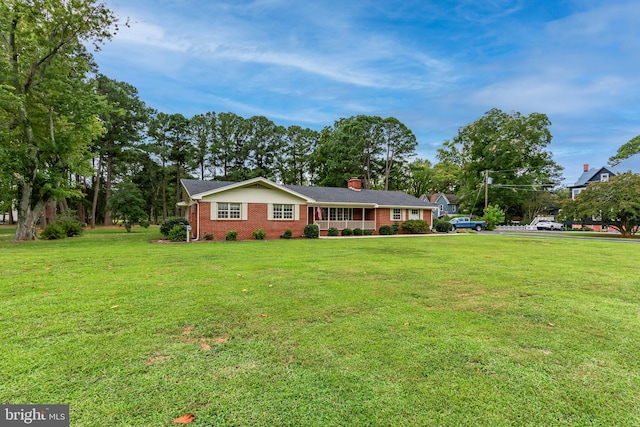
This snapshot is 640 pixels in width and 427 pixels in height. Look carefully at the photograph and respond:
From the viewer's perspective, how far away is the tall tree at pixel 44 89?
588 inches

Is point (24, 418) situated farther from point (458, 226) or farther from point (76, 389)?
point (458, 226)

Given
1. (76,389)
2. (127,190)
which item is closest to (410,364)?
(76,389)

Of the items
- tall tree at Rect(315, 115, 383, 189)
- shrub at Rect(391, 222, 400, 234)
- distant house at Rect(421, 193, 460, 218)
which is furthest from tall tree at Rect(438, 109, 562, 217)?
shrub at Rect(391, 222, 400, 234)

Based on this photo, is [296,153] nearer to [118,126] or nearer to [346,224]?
[118,126]

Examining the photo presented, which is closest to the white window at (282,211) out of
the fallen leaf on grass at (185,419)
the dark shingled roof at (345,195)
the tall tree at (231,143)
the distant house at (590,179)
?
the dark shingled roof at (345,195)

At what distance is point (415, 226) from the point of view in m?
24.9

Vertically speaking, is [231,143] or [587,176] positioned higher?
[231,143]

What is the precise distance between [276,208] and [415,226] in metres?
12.3

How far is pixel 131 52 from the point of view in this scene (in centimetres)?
1517

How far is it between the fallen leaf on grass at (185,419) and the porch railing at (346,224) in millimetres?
20049

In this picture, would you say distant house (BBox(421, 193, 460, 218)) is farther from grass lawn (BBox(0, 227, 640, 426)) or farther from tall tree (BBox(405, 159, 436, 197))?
grass lawn (BBox(0, 227, 640, 426))

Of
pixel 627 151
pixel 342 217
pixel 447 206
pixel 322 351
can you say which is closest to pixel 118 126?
pixel 342 217

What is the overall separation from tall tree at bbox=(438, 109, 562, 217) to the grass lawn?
135 ft

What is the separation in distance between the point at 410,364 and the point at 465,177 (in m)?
52.6
